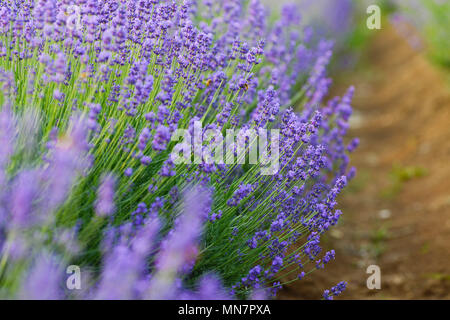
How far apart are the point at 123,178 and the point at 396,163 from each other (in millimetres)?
4085

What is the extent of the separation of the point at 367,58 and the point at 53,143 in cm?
940

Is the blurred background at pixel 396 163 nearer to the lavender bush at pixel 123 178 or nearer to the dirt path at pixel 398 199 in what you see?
the dirt path at pixel 398 199

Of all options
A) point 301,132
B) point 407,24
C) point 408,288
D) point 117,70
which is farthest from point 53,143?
point 407,24

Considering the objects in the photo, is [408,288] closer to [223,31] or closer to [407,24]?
[223,31]

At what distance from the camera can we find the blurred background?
315cm

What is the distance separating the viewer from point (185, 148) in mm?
1763

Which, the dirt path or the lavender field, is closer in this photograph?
the lavender field

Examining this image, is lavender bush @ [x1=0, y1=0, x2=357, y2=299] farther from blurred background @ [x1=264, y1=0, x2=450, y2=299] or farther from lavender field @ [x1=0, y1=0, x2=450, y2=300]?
blurred background @ [x1=264, y1=0, x2=450, y2=299]

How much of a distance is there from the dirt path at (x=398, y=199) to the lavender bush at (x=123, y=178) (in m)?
0.92

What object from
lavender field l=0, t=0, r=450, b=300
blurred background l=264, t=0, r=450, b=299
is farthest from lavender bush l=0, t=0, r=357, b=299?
blurred background l=264, t=0, r=450, b=299

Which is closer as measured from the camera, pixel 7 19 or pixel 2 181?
pixel 2 181

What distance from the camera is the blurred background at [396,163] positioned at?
3.15 m

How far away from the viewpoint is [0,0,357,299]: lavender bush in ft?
4.71

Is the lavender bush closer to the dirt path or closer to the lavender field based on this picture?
the lavender field
